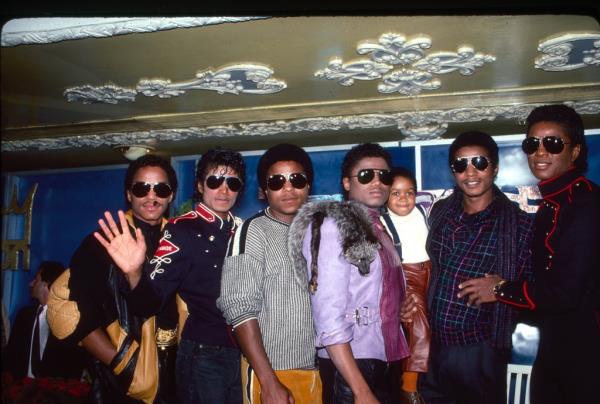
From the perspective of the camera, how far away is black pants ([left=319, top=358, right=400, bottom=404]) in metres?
1.92

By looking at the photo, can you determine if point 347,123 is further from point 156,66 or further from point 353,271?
point 353,271

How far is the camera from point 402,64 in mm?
3963

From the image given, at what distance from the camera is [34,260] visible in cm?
722

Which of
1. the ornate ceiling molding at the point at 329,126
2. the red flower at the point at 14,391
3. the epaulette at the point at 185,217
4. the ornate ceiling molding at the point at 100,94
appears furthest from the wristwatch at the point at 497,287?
the ornate ceiling molding at the point at 100,94

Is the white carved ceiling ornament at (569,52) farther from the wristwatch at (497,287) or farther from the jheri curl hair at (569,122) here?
the wristwatch at (497,287)

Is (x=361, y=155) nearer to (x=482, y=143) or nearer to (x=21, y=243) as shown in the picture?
(x=482, y=143)

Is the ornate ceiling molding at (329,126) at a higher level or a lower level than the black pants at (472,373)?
higher

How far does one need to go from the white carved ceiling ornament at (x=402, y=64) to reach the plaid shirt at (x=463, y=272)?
1.65m

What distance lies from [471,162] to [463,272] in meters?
0.72

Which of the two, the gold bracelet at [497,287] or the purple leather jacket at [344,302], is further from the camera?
the gold bracelet at [497,287]

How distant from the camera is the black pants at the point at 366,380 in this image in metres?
1.92

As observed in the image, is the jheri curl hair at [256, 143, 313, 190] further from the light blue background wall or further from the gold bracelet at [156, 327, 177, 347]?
the light blue background wall

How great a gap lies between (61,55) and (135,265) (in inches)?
100

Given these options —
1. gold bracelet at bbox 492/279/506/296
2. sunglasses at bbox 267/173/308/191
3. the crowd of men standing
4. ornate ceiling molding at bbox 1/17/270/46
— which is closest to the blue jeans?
the crowd of men standing
